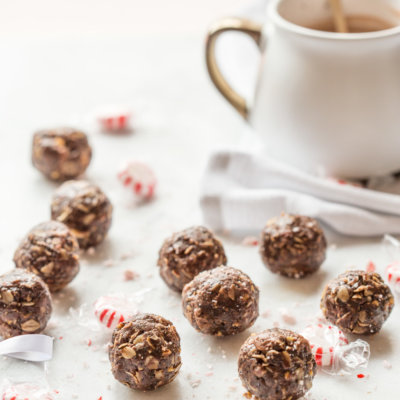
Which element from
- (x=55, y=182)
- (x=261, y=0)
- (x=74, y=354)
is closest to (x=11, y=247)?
(x=55, y=182)

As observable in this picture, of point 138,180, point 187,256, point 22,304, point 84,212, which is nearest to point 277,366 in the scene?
point 187,256

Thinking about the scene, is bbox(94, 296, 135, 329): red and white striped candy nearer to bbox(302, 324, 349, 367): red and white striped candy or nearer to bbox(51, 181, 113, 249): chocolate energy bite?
bbox(51, 181, 113, 249): chocolate energy bite

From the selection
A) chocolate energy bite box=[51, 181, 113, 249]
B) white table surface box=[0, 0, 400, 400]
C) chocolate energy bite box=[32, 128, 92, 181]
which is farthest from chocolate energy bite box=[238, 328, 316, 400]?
chocolate energy bite box=[32, 128, 92, 181]

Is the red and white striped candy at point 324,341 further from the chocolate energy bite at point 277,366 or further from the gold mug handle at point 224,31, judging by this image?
the gold mug handle at point 224,31

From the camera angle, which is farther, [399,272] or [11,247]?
[11,247]

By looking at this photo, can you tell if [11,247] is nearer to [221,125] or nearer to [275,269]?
[275,269]
